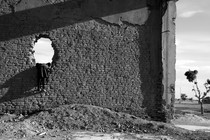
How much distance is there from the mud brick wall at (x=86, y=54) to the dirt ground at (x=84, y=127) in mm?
483

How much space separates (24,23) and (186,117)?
9.46 meters

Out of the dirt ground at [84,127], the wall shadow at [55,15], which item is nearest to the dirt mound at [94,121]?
the dirt ground at [84,127]

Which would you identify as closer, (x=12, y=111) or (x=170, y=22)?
(x=12, y=111)

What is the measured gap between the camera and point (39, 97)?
8453 millimetres

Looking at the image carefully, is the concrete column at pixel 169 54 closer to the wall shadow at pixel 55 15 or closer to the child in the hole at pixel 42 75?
the wall shadow at pixel 55 15

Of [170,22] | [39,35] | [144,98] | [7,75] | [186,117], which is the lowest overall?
[186,117]

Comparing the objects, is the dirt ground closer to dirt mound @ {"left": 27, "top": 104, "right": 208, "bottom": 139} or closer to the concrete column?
dirt mound @ {"left": 27, "top": 104, "right": 208, "bottom": 139}

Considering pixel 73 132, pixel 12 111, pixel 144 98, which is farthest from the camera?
pixel 144 98

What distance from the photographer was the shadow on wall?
325 inches

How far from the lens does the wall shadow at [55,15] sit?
330 inches

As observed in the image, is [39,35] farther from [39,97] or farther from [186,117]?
[186,117]

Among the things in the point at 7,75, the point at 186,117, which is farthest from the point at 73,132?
the point at 186,117

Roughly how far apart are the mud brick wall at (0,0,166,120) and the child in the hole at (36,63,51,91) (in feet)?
0.43

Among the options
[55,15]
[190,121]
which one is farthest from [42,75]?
[190,121]
